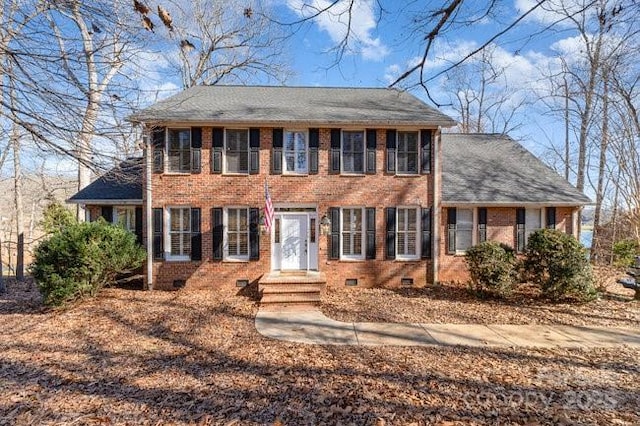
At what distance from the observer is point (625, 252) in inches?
437

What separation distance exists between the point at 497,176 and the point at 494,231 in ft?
7.19

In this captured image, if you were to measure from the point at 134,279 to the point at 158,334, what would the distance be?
14.0 feet

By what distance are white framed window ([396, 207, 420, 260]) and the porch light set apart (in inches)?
86.8

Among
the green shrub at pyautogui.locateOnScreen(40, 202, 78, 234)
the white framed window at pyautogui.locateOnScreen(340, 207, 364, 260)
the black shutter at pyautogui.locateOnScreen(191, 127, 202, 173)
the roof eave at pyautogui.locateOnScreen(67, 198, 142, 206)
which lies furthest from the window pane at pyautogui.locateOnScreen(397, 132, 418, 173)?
the green shrub at pyautogui.locateOnScreen(40, 202, 78, 234)

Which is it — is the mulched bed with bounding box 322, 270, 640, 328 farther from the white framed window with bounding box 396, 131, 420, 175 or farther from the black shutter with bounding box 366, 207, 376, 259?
the white framed window with bounding box 396, 131, 420, 175

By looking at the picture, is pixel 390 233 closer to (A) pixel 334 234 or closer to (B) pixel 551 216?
(A) pixel 334 234

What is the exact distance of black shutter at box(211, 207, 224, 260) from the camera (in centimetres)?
932

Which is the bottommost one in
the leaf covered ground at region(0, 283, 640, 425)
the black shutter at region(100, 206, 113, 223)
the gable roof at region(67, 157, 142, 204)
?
the leaf covered ground at region(0, 283, 640, 425)

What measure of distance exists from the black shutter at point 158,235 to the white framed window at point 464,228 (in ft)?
30.7

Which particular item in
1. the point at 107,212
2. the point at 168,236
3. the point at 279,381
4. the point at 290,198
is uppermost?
the point at 290,198

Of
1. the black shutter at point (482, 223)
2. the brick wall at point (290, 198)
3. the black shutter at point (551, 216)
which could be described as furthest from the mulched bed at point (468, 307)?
the black shutter at point (551, 216)

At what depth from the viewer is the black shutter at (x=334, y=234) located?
9.59 m

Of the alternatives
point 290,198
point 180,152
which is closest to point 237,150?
point 180,152

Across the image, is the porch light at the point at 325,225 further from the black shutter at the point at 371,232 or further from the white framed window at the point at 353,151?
the white framed window at the point at 353,151
